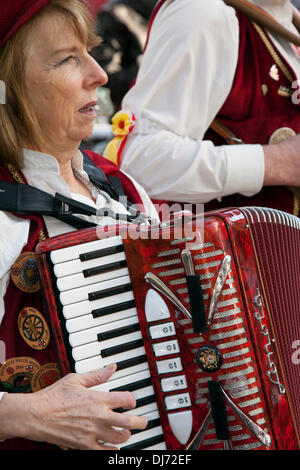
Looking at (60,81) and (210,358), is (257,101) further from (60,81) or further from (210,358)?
(210,358)

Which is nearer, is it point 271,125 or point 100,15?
point 271,125

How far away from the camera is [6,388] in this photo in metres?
1.43

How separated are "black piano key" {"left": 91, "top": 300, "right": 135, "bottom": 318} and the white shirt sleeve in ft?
2.28

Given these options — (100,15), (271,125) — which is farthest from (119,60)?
(271,125)

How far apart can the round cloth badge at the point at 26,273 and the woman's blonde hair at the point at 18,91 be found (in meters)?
0.25

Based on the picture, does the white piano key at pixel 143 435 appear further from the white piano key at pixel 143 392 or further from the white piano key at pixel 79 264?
the white piano key at pixel 79 264

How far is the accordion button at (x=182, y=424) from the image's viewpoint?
140 cm

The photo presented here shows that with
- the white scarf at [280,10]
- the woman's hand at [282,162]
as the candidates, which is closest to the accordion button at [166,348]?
the woman's hand at [282,162]

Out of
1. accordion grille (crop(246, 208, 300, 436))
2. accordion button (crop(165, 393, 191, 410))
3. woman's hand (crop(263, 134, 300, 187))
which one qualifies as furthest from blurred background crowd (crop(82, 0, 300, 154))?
accordion button (crop(165, 393, 191, 410))

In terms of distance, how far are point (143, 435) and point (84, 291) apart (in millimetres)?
331

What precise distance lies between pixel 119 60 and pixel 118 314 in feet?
11.8

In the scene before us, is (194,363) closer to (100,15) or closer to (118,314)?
(118,314)

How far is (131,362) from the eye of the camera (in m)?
1.41

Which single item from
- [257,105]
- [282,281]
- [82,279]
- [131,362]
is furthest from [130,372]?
[257,105]
